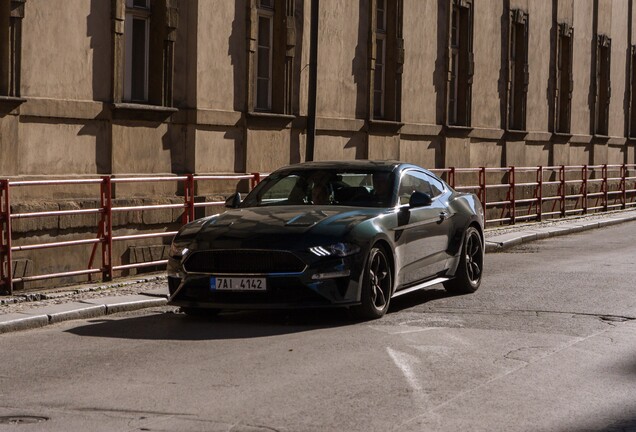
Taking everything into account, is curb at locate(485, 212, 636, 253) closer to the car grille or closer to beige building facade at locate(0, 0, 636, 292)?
beige building facade at locate(0, 0, 636, 292)

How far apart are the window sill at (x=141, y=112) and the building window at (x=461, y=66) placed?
12.4 m

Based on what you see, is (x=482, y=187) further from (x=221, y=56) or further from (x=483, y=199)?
(x=221, y=56)

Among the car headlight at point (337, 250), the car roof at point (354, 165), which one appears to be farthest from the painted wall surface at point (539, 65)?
the car headlight at point (337, 250)

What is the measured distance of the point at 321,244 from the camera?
11578 mm

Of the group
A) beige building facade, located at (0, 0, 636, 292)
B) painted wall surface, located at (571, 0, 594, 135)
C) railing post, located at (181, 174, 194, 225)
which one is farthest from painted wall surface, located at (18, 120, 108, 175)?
painted wall surface, located at (571, 0, 594, 135)

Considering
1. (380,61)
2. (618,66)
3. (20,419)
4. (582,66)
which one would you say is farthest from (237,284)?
(618,66)

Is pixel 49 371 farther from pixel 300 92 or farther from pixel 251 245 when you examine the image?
pixel 300 92

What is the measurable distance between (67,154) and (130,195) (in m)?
1.19

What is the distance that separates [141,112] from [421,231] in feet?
20.2

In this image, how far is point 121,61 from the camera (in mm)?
17719

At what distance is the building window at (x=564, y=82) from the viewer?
37.3 m

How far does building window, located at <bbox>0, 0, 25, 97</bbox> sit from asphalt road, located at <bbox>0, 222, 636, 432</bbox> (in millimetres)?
4059

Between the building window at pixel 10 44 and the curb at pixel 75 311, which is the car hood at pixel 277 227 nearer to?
the curb at pixel 75 311

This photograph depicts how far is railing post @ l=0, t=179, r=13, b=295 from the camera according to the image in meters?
13.6
